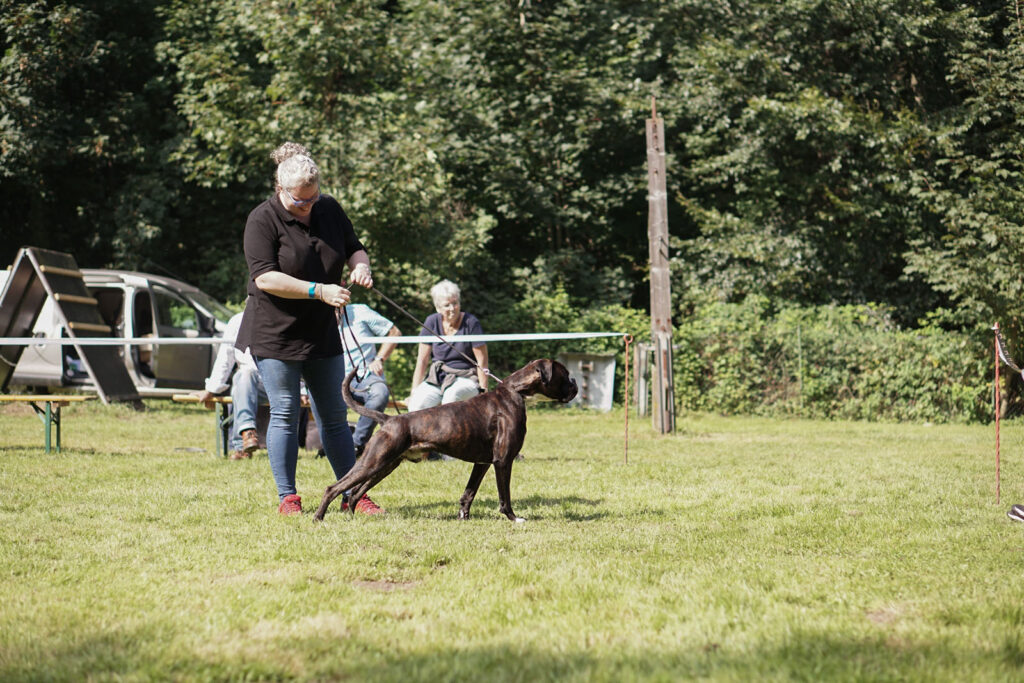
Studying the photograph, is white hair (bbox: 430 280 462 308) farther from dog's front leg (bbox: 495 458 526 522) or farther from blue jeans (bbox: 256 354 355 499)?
dog's front leg (bbox: 495 458 526 522)

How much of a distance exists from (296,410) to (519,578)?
2032mm

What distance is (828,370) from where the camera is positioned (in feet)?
49.0

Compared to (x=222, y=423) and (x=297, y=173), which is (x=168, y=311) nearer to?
(x=222, y=423)

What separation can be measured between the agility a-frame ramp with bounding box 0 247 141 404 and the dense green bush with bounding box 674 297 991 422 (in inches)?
322

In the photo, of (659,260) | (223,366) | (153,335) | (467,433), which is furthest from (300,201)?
(153,335)

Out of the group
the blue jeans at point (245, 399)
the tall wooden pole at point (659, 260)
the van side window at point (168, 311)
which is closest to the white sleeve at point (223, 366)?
the blue jeans at point (245, 399)

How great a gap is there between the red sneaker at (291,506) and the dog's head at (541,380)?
134 cm

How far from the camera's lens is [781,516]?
5777 mm

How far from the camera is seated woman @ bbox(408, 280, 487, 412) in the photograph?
8.33 metres

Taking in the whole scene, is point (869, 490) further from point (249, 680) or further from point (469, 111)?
point (469, 111)

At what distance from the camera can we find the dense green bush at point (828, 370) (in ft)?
46.2

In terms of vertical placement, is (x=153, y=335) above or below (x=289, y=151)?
below

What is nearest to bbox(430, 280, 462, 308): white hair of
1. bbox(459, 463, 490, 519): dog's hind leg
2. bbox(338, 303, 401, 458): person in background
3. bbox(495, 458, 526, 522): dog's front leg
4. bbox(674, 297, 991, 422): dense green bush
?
bbox(338, 303, 401, 458): person in background

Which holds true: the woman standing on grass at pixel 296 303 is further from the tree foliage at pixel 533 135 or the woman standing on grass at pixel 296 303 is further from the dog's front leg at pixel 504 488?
the tree foliage at pixel 533 135
